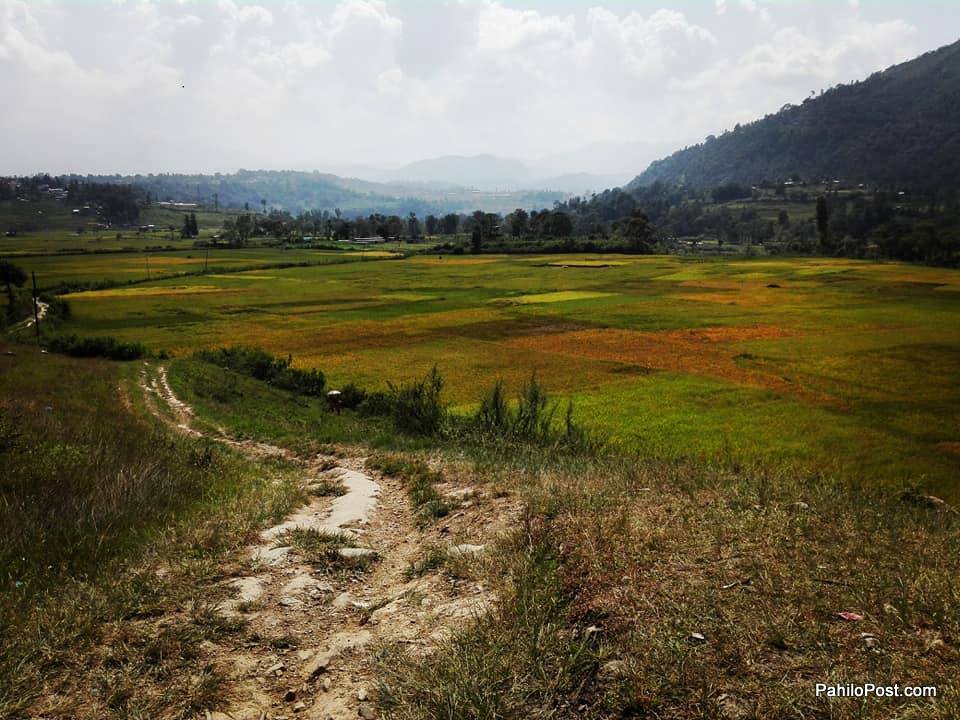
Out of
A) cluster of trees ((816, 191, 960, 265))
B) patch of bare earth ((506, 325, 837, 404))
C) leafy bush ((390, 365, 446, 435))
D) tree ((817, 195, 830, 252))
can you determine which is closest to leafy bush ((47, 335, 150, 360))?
leafy bush ((390, 365, 446, 435))

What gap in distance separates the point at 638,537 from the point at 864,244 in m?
155

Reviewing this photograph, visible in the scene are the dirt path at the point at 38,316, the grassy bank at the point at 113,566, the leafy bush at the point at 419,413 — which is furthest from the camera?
the dirt path at the point at 38,316

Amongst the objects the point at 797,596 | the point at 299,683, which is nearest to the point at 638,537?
the point at 797,596

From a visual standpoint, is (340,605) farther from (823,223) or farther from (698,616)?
(823,223)

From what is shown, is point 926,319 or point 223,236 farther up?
point 223,236

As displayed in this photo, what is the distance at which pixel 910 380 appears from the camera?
3684 cm

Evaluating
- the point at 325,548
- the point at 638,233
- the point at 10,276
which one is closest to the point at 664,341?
the point at 325,548

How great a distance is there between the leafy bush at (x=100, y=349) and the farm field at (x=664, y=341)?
663 cm

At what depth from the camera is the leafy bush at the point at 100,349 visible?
4078 centimetres

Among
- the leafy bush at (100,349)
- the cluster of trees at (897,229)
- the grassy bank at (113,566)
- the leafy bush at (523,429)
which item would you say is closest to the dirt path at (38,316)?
the leafy bush at (100,349)

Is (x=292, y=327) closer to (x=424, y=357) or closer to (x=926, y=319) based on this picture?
(x=424, y=357)

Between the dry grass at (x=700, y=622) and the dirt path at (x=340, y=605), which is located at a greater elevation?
the dry grass at (x=700, y=622)

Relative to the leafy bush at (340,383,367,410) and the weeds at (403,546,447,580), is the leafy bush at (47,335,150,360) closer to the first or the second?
the leafy bush at (340,383,367,410)

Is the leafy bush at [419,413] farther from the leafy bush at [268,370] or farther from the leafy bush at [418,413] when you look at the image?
the leafy bush at [268,370]
